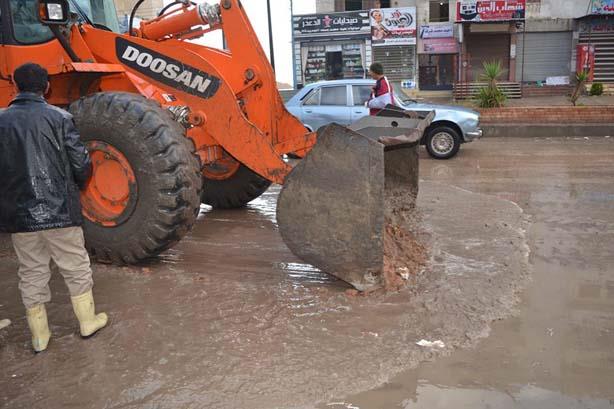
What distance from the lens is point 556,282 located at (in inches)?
176

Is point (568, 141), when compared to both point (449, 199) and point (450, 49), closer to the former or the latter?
point (449, 199)

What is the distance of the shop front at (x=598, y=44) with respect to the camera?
25.7m

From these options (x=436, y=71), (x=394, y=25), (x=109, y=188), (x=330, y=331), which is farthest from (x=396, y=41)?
(x=330, y=331)

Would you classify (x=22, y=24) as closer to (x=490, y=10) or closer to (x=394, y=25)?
(x=394, y=25)

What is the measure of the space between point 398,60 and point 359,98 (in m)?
18.3

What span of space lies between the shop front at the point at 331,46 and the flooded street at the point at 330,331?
23.8 metres

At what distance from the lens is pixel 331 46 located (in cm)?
2862

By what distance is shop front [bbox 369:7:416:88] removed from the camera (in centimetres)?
2781

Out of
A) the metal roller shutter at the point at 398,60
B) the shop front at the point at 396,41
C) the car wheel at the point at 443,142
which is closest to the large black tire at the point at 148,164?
the car wheel at the point at 443,142

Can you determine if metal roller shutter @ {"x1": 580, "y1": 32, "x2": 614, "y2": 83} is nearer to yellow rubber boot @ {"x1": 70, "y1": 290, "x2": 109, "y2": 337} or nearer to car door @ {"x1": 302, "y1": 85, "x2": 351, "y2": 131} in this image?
car door @ {"x1": 302, "y1": 85, "x2": 351, "y2": 131}

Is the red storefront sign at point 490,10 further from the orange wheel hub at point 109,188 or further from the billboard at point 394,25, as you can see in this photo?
the orange wheel hub at point 109,188

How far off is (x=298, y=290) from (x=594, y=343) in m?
2.10

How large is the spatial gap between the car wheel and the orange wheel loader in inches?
231

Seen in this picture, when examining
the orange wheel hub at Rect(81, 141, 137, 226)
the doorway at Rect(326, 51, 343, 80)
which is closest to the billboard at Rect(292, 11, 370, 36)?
the doorway at Rect(326, 51, 343, 80)
